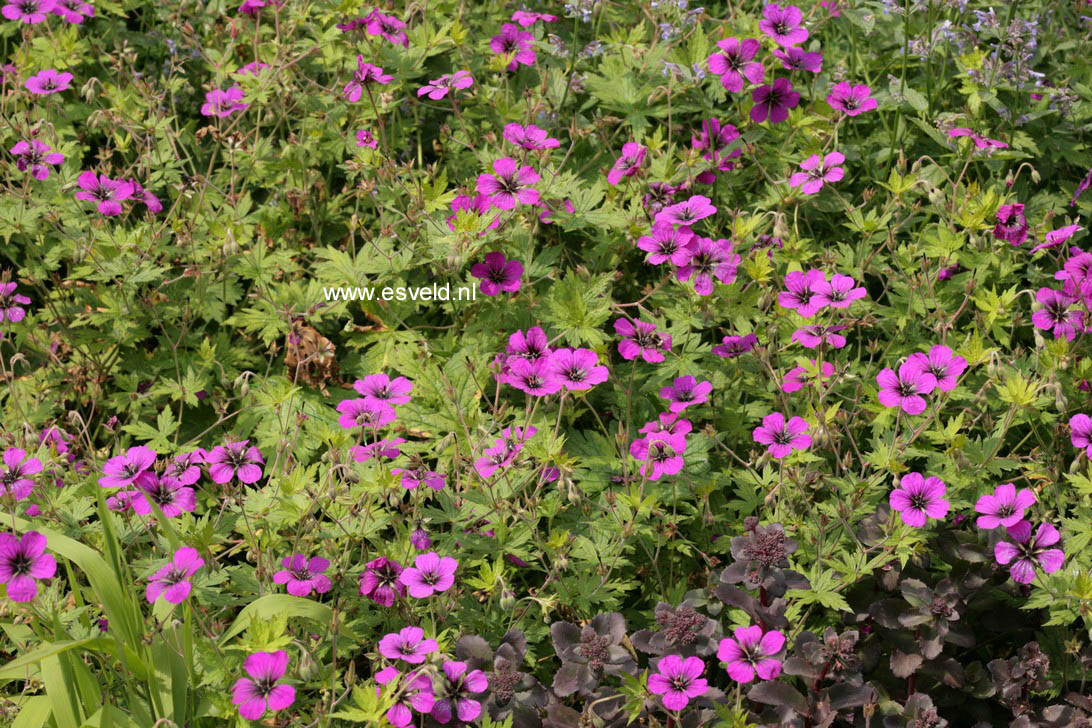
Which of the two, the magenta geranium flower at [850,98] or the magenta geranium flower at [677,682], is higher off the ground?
the magenta geranium flower at [850,98]

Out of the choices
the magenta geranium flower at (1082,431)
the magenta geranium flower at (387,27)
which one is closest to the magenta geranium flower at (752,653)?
the magenta geranium flower at (1082,431)

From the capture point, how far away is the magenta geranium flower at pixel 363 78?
3.71 m

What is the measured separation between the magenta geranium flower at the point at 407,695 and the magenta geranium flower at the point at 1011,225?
204cm

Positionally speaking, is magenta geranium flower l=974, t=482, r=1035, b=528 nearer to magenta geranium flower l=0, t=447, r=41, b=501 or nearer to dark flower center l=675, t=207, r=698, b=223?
dark flower center l=675, t=207, r=698, b=223

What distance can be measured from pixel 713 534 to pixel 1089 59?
91.4 inches

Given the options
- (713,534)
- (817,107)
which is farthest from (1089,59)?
(713,534)

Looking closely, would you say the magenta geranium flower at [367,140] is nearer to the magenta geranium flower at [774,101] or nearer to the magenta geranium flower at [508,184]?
the magenta geranium flower at [508,184]

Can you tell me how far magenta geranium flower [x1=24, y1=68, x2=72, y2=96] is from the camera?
3959 millimetres

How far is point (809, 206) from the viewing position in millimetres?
3936

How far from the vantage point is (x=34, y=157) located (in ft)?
12.1

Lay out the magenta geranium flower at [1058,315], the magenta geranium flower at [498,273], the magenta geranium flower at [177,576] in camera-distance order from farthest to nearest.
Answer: the magenta geranium flower at [498,273]
the magenta geranium flower at [1058,315]
the magenta geranium flower at [177,576]

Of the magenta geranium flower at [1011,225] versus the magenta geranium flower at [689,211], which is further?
the magenta geranium flower at [1011,225]

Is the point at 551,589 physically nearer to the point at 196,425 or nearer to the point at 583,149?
the point at 196,425

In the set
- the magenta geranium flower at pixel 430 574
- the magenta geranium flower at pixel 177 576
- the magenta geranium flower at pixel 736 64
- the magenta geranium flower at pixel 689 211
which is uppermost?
the magenta geranium flower at pixel 736 64
